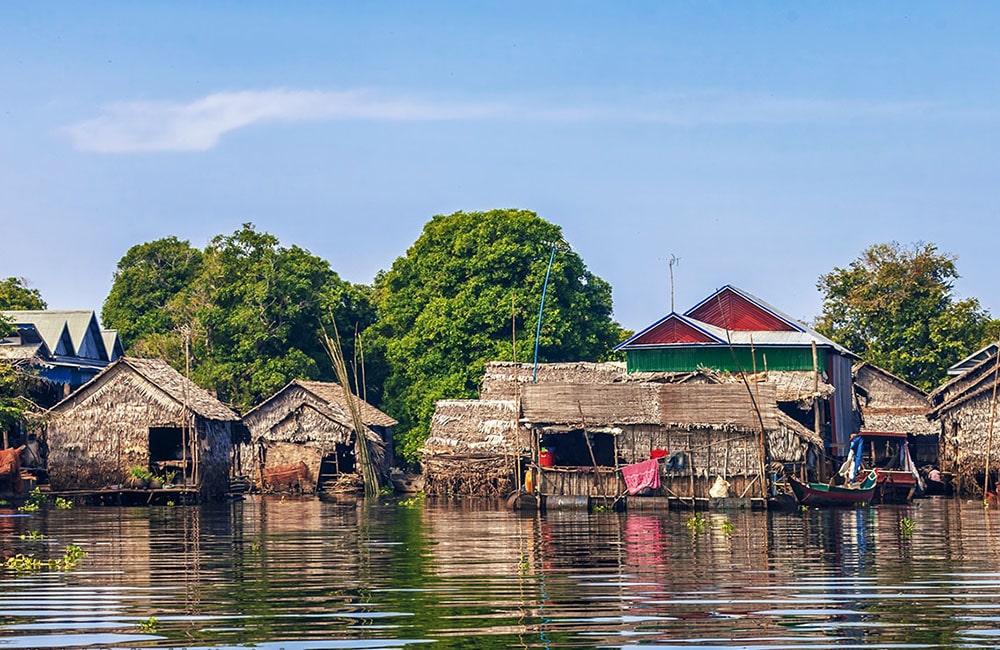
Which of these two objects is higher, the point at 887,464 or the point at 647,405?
the point at 647,405

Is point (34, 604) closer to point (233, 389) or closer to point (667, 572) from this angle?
point (667, 572)

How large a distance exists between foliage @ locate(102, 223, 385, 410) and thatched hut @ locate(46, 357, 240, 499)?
346 inches

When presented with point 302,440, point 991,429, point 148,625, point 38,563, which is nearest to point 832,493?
point 991,429

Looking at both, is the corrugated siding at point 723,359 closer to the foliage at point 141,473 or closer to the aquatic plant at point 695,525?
the aquatic plant at point 695,525

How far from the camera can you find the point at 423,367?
56.1 meters

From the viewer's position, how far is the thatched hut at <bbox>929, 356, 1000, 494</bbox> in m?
45.2

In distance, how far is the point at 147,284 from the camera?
214 ft

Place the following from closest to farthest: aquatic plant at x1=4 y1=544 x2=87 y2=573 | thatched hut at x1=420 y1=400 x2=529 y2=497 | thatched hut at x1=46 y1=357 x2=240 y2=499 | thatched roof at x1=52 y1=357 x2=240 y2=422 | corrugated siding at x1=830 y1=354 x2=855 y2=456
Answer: aquatic plant at x1=4 y1=544 x2=87 y2=573 → thatched roof at x1=52 y1=357 x2=240 y2=422 → thatched hut at x1=46 y1=357 x2=240 y2=499 → thatched hut at x1=420 y1=400 x2=529 y2=497 → corrugated siding at x1=830 y1=354 x2=855 y2=456

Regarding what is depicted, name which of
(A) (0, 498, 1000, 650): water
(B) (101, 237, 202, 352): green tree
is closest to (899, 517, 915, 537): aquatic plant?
(A) (0, 498, 1000, 650): water

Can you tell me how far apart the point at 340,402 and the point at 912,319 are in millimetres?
23339

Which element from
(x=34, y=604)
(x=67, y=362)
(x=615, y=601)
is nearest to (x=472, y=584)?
(x=615, y=601)

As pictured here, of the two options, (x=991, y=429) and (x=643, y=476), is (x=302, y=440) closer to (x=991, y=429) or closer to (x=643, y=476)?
(x=643, y=476)

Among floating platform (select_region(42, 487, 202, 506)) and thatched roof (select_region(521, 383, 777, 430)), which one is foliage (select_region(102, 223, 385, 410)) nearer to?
floating platform (select_region(42, 487, 202, 506))

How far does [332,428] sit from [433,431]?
5.25 meters
